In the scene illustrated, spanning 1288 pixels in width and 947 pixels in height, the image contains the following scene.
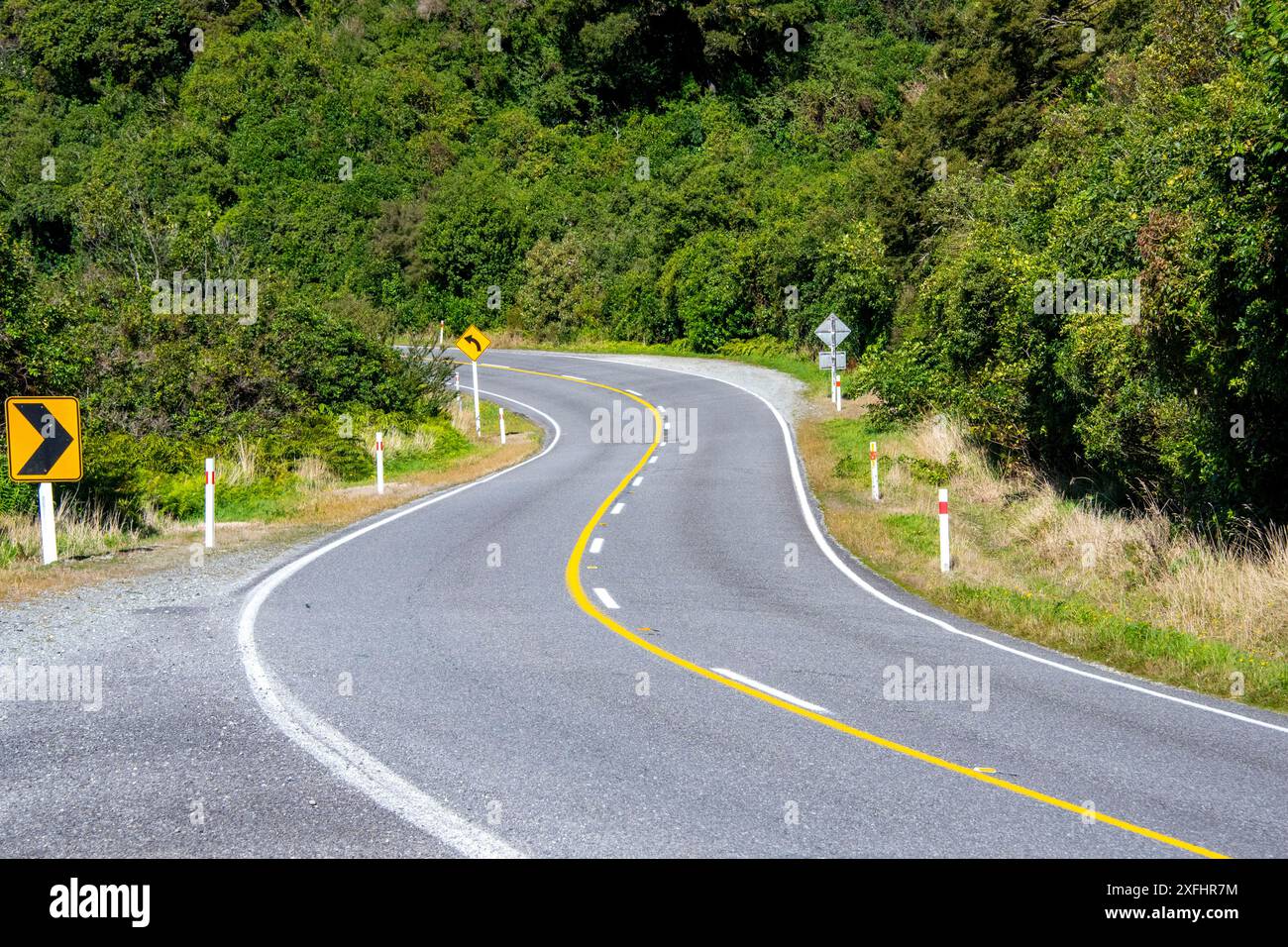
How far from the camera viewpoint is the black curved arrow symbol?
1296cm

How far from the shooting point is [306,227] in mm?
70562

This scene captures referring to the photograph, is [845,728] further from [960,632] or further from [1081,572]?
[1081,572]

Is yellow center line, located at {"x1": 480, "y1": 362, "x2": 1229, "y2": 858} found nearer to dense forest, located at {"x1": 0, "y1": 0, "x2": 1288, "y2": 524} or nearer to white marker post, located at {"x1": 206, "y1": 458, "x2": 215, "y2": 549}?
white marker post, located at {"x1": 206, "y1": 458, "x2": 215, "y2": 549}

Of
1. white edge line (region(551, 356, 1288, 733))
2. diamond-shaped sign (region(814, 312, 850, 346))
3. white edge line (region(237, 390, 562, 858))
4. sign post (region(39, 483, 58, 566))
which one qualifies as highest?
diamond-shaped sign (region(814, 312, 850, 346))

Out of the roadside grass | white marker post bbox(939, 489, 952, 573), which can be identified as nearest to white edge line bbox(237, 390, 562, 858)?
the roadside grass

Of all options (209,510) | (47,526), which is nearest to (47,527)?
(47,526)

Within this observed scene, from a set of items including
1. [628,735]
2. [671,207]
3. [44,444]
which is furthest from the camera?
[671,207]

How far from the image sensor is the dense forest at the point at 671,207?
14.5m

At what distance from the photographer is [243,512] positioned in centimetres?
2033

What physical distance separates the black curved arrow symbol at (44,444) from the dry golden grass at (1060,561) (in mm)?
10685

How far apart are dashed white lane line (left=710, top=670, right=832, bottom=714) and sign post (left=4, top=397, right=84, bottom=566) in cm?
867

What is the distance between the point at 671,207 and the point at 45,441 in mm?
47920
